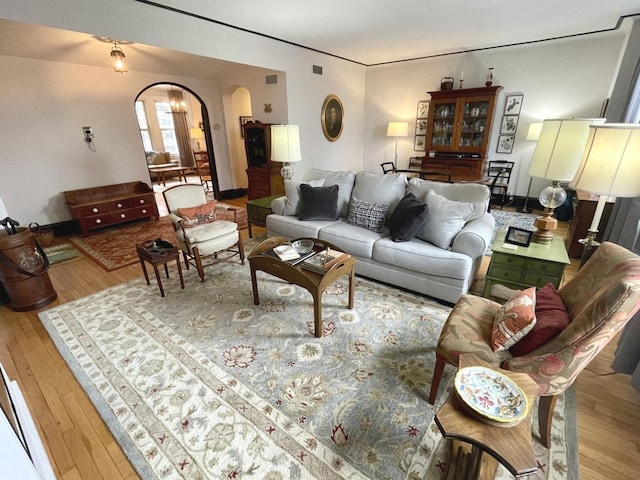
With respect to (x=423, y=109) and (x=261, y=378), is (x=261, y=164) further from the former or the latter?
(x=261, y=378)

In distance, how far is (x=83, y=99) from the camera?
4414mm

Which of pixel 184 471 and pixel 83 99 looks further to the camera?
pixel 83 99

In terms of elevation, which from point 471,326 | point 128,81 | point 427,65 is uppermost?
point 427,65

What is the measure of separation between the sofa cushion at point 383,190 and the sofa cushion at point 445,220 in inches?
18.8

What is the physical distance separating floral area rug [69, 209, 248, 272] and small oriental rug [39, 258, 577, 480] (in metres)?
0.88

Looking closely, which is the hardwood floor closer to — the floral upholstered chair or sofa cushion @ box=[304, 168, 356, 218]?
the floral upholstered chair

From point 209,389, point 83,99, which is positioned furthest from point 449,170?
point 83,99

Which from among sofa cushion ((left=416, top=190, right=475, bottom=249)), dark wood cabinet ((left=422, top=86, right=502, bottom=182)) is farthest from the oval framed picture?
sofa cushion ((left=416, top=190, right=475, bottom=249))

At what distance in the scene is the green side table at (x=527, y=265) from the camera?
207 centimetres

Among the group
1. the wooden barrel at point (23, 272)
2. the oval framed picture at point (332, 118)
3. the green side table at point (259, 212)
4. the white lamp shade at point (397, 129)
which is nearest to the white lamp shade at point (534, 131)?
the white lamp shade at point (397, 129)

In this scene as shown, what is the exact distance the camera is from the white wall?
4520mm

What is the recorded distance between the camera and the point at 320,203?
3.25m

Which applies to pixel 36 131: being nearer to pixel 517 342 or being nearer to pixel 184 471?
pixel 184 471

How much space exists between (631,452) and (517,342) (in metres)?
0.76
